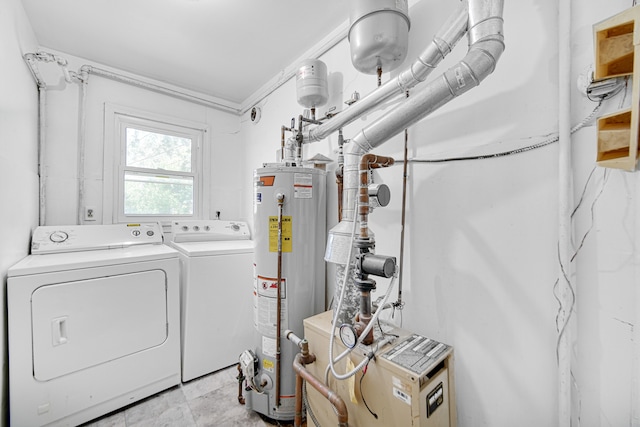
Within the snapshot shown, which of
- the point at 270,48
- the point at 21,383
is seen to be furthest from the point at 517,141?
the point at 21,383

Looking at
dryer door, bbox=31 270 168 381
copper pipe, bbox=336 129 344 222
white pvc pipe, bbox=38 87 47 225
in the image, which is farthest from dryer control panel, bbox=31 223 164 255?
copper pipe, bbox=336 129 344 222

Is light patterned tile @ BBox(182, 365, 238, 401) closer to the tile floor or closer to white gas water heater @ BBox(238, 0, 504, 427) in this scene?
the tile floor

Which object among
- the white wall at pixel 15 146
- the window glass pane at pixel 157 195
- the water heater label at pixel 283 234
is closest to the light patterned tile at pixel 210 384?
the white wall at pixel 15 146

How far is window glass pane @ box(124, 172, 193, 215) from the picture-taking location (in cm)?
242

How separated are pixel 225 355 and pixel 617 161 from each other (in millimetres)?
2395

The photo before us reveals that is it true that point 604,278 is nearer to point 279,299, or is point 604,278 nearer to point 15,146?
point 279,299

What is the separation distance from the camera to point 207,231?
8.28 feet

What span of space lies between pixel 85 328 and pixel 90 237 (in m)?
0.79

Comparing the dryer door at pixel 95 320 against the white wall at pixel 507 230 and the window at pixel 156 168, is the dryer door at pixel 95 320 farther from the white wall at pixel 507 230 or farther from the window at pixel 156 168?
the window at pixel 156 168

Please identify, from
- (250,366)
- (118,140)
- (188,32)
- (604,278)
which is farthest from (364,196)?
(118,140)

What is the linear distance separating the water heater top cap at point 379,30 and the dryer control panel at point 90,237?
2166 mm

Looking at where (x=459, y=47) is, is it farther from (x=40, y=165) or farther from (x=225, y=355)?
(x=40, y=165)

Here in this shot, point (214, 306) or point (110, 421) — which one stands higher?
point (214, 306)

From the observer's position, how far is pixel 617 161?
0.66 meters
